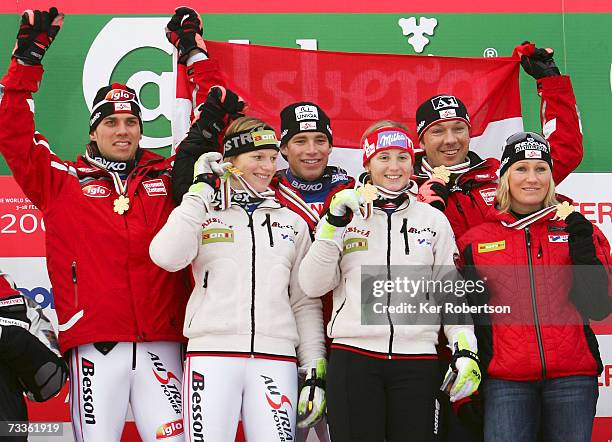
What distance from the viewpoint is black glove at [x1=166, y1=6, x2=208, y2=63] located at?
14.7 feet

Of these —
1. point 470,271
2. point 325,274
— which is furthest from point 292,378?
point 470,271

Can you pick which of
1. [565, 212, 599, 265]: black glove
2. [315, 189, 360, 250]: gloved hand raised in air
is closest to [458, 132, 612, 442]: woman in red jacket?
[565, 212, 599, 265]: black glove

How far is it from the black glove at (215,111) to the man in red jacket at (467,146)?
0.99 meters

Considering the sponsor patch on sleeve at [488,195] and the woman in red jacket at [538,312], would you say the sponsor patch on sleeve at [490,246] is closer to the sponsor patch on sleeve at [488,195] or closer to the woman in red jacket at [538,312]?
the woman in red jacket at [538,312]

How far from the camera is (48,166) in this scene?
406cm

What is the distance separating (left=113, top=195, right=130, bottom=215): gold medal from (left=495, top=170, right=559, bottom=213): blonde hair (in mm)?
1687

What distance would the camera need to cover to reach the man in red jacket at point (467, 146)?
4238mm

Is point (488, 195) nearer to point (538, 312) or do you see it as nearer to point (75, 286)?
point (538, 312)

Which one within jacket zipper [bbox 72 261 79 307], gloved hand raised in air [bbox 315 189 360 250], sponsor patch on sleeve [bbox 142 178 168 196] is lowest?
jacket zipper [bbox 72 261 79 307]

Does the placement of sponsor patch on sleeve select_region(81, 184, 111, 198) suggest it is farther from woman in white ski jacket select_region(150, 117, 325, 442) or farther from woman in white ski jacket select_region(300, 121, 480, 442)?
woman in white ski jacket select_region(300, 121, 480, 442)

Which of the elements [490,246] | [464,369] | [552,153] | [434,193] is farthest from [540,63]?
[464,369]

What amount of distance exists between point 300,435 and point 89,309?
3.81 ft

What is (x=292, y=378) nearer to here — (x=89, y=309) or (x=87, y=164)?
(x=89, y=309)

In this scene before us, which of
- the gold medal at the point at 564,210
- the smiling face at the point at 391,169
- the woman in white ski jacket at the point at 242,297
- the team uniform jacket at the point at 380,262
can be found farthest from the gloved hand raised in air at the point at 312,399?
the gold medal at the point at 564,210
